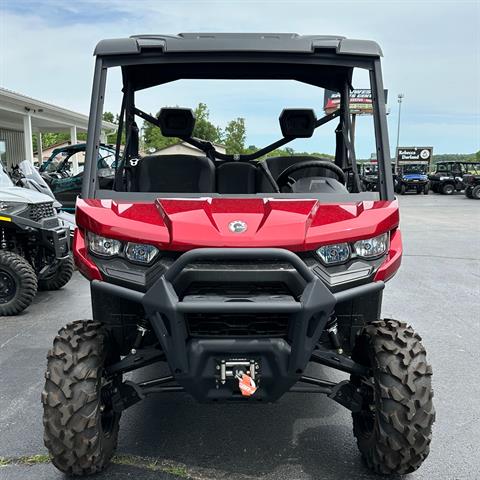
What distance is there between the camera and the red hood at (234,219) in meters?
2.22

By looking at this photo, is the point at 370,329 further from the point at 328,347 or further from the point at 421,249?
the point at 421,249

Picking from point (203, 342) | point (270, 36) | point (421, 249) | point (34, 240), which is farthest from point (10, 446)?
point (421, 249)

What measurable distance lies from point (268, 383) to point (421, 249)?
837 centimetres

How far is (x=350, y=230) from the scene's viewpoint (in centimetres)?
229

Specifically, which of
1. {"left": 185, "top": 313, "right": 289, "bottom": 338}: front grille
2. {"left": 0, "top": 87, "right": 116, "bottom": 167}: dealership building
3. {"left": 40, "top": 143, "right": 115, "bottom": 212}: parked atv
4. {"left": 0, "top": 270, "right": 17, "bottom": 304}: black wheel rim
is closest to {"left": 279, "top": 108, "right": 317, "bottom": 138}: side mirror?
{"left": 185, "top": 313, "right": 289, "bottom": 338}: front grille

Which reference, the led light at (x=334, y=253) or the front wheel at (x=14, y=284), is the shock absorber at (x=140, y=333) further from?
the front wheel at (x=14, y=284)

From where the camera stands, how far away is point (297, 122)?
3.98 m

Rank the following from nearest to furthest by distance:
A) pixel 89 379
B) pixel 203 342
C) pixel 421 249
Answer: pixel 203 342 < pixel 89 379 < pixel 421 249

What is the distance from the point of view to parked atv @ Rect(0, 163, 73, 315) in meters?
5.46

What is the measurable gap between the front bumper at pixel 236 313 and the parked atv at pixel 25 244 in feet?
11.7

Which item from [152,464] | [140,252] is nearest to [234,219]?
[140,252]

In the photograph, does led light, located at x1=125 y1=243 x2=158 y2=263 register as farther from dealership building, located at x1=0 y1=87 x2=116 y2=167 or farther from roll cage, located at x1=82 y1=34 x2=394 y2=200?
dealership building, located at x1=0 y1=87 x2=116 y2=167

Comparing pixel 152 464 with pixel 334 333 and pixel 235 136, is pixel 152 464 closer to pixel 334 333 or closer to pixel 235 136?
pixel 334 333

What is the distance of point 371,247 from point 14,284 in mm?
4246
